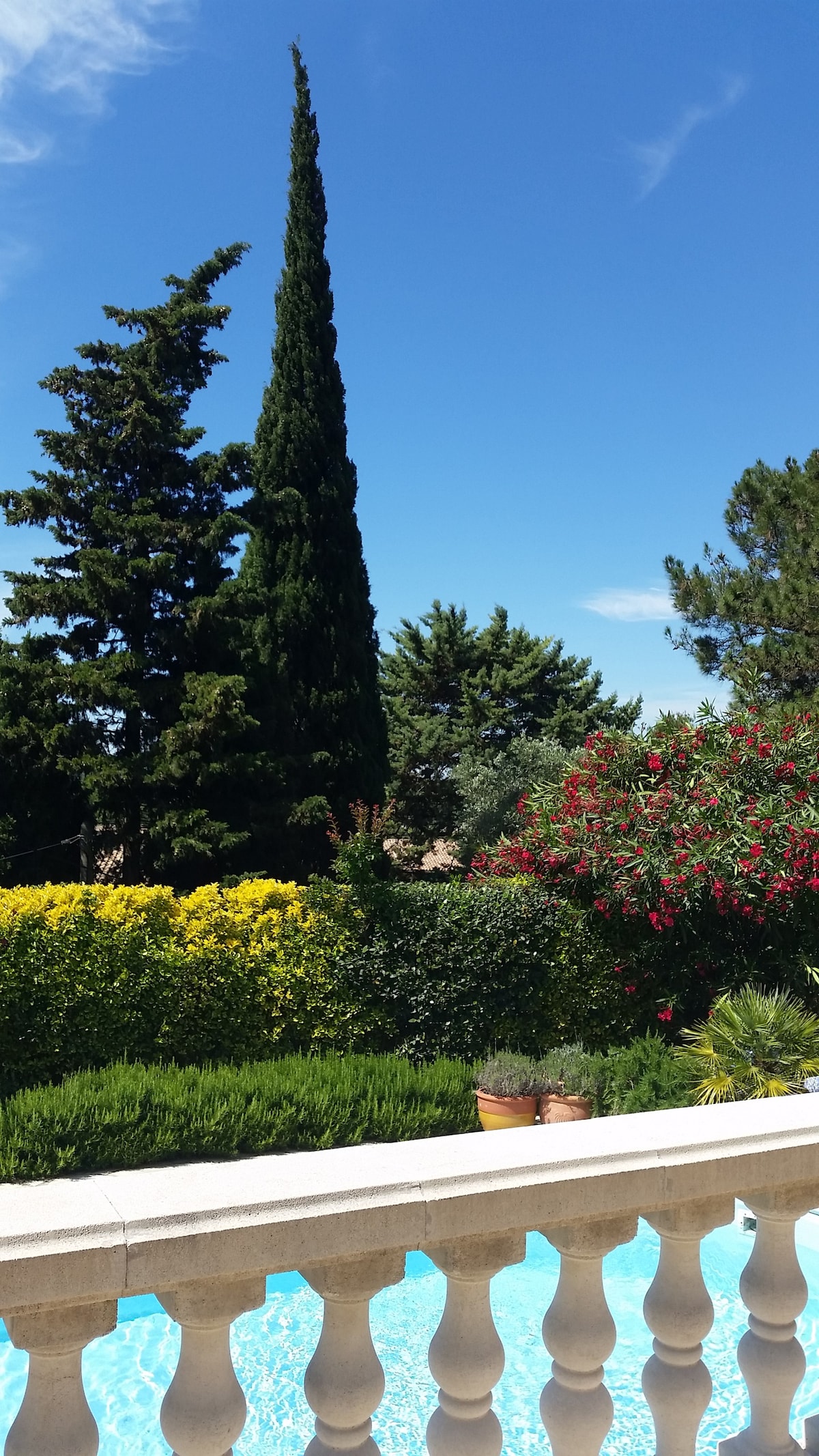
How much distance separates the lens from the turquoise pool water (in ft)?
8.83

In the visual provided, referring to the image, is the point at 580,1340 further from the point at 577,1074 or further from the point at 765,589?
the point at 765,589

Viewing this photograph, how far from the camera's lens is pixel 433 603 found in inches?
1040

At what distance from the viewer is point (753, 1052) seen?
24.0 ft

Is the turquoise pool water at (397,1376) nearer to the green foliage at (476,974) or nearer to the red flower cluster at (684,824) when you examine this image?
the red flower cluster at (684,824)

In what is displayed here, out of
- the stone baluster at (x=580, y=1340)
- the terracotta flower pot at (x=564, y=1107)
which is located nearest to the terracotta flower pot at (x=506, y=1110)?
the terracotta flower pot at (x=564, y=1107)

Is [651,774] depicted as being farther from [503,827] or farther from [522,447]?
[503,827]

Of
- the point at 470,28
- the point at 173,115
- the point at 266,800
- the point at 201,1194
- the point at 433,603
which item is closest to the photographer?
the point at 201,1194

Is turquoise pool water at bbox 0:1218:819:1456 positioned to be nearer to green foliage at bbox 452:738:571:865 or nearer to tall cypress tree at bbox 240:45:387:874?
tall cypress tree at bbox 240:45:387:874

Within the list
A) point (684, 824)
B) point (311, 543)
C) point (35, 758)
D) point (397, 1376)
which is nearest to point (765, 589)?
point (311, 543)

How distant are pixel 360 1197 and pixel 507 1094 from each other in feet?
23.1

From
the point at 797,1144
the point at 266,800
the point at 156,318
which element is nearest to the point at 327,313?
the point at 156,318

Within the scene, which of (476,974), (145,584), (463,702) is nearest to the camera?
(476,974)

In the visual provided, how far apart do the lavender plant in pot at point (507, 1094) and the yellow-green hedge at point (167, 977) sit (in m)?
Result: 1.39

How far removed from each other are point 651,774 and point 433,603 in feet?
58.5
